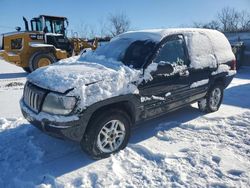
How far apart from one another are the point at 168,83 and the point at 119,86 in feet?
3.70

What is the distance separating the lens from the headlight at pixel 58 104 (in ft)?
11.6

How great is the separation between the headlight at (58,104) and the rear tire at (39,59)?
10118 millimetres

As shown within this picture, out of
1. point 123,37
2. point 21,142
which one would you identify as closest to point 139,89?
point 123,37

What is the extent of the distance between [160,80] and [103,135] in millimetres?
1374

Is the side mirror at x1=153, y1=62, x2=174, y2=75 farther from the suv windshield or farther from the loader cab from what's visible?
the loader cab

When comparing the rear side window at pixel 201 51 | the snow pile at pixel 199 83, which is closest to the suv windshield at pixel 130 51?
the rear side window at pixel 201 51

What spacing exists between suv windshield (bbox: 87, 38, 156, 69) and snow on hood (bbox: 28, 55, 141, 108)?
0.22 m

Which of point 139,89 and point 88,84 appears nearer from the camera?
point 88,84

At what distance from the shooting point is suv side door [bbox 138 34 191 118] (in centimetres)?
441

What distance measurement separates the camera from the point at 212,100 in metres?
6.17

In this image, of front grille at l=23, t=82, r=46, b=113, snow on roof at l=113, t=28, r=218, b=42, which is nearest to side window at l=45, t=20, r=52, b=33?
snow on roof at l=113, t=28, r=218, b=42

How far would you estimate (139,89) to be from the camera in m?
4.24

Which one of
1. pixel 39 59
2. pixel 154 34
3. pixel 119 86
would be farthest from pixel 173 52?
pixel 39 59

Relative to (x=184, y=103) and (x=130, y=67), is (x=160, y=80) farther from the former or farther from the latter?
(x=184, y=103)
